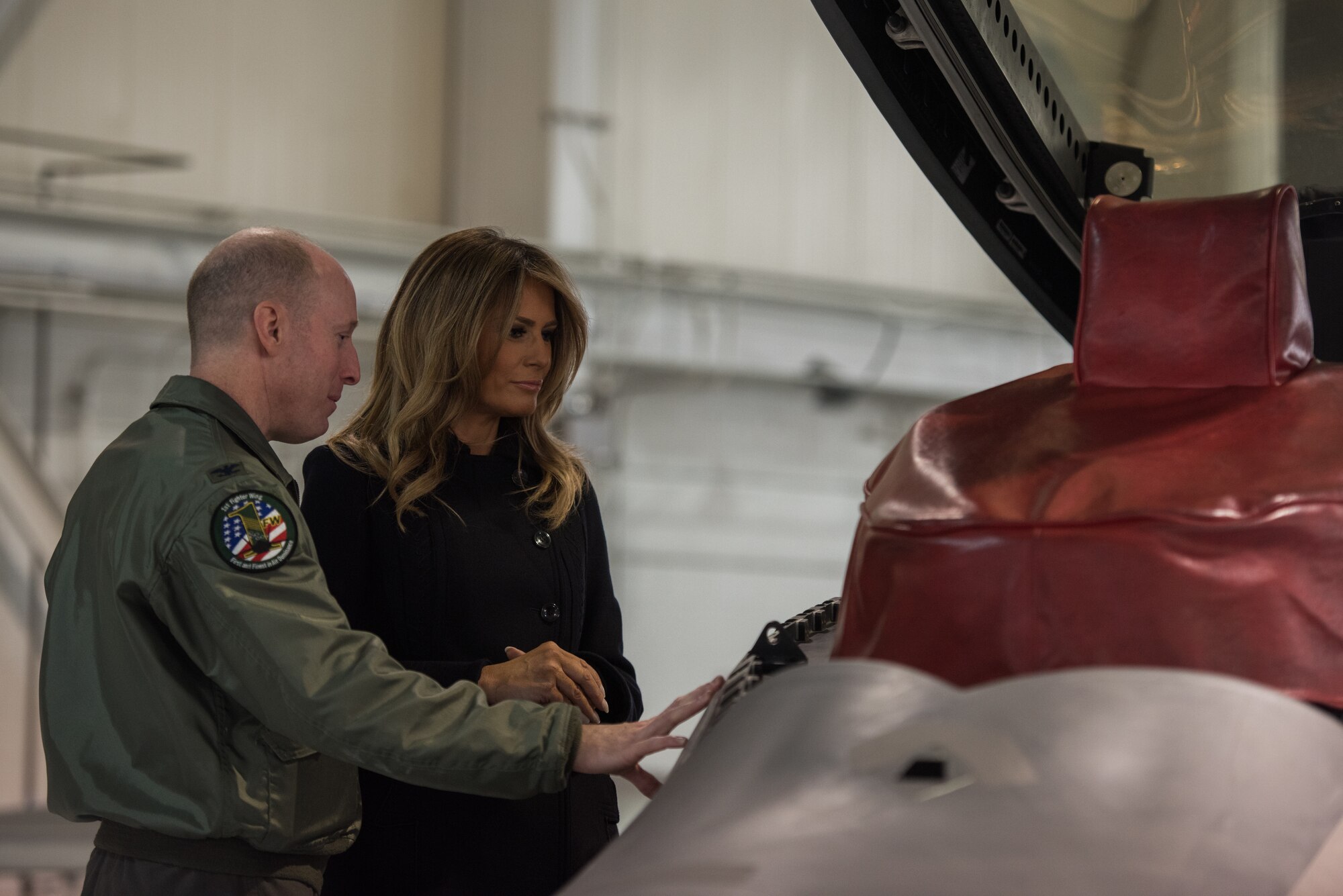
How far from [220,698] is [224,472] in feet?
0.64

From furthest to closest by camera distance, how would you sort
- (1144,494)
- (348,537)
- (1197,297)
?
1. (348,537)
2. (1197,297)
3. (1144,494)

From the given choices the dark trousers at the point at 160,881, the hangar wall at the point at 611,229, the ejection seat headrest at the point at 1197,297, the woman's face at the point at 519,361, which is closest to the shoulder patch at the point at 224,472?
the dark trousers at the point at 160,881

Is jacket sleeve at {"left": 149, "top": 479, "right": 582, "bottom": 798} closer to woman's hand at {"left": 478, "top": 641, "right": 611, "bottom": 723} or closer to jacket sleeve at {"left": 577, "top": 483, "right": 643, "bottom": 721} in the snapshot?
woman's hand at {"left": 478, "top": 641, "right": 611, "bottom": 723}

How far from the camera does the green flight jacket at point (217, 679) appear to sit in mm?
1114

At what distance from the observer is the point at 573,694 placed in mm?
1389

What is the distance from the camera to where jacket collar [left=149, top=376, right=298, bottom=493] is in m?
1.24

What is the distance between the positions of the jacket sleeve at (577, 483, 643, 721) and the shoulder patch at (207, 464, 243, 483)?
544 millimetres

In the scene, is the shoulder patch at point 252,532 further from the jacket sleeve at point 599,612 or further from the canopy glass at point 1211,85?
the canopy glass at point 1211,85

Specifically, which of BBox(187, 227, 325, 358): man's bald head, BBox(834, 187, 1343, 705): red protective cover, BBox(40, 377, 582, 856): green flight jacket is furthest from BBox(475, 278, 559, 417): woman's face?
BBox(834, 187, 1343, 705): red protective cover

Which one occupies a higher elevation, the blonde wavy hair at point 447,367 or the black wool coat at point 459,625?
the blonde wavy hair at point 447,367

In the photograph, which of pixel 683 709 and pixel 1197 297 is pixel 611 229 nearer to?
pixel 683 709

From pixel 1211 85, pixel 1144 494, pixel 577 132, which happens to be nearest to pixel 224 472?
pixel 1144 494

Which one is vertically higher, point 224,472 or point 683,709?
point 224,472

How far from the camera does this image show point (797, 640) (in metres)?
1.12
